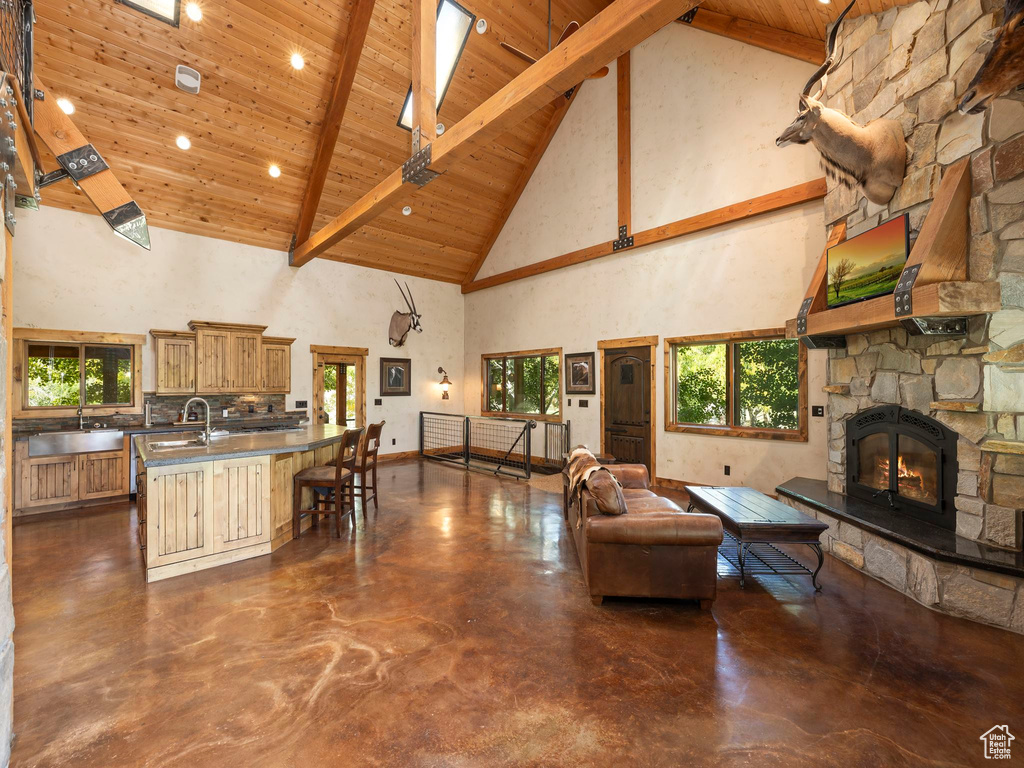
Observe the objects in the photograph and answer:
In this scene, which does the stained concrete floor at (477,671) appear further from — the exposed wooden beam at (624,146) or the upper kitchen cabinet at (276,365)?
the exposed wooden beam at (624,146)

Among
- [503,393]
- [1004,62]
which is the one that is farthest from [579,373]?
[1004,62]

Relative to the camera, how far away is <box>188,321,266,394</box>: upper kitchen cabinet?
6605 millimetres

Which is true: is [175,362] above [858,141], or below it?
below

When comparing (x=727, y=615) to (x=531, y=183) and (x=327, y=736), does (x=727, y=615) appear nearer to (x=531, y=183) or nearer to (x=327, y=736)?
(x=327, y=736)

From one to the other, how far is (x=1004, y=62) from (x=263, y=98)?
24.1ft

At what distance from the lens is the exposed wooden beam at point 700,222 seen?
204 inches

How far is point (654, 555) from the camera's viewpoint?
9.91 feet

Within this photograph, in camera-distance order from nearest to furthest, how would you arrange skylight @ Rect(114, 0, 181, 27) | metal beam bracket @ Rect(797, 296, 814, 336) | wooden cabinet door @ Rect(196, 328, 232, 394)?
metal beam bracket @ Rect(797, 296, 814, 336) < skylight @ Rect(114, 0, 181, 27) < wooden cabinet door @ Rect(196, 328, 232, 394)

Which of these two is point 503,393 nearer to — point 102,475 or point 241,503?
point 241,503

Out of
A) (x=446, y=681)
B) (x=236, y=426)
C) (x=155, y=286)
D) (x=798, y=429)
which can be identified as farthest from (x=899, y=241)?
(x=155, y=286)

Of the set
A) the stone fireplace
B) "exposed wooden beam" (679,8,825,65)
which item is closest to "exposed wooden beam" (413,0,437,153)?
"exposed wooden beam" (679,8,825,65)

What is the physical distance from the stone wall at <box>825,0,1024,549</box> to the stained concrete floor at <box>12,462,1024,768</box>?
0.95 m

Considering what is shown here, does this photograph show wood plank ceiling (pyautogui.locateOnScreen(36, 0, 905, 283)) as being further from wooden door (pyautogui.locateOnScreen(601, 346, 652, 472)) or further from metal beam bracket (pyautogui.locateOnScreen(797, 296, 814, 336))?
wooden door (pyautogui.locateOnScreen(601, 346, 652, 472))

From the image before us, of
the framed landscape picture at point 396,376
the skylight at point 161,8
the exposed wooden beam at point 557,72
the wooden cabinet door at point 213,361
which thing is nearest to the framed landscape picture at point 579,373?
the framed landscape picture at point 396,376
